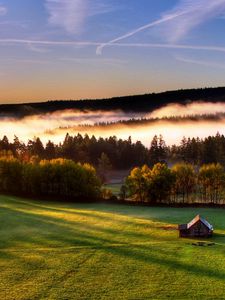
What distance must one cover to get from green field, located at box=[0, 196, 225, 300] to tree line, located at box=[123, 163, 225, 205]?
2869cm

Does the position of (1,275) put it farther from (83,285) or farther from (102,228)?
(102,228)

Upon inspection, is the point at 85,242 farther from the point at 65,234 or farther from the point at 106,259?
the point at 106,259

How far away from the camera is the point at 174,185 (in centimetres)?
11775

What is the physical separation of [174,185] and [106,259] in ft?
216

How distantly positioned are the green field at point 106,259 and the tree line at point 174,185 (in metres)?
28.7

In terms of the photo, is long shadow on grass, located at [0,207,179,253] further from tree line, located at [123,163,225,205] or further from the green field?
tree line, located at [123,163,225,205]

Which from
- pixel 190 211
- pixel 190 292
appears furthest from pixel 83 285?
pixel 190 211

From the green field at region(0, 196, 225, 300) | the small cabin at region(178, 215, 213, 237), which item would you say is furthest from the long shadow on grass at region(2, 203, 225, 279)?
the small cabin at region(178, 215, 213, 237)

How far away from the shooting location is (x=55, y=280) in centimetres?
4719

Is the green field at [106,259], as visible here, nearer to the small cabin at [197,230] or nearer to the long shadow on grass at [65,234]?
the long shadow on grass at [65,234]

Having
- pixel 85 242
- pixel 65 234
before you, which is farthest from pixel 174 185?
pixel 85 242

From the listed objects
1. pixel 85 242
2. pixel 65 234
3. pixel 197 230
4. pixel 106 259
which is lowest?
pixel 106 259

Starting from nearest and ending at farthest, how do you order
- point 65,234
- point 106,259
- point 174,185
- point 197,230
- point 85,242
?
point 106,259 → point 85,242 → point 197,230 → point 65,234 → point 174,185

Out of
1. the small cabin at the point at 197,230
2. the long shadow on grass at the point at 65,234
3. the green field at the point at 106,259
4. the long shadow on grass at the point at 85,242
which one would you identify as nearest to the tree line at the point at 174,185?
the green field at the point at 106,259
